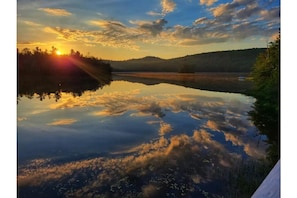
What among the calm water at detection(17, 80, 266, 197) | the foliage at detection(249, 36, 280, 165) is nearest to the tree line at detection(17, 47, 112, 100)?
the calm water at detection(17, 80, 266, 197)

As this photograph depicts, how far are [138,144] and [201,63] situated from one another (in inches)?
22.2

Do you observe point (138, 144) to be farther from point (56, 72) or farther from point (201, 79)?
point (56, 72)

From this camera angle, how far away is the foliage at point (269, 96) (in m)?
1.91

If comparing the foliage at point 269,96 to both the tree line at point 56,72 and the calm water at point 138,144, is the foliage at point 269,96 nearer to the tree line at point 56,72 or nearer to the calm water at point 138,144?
the calm water at point 138,144

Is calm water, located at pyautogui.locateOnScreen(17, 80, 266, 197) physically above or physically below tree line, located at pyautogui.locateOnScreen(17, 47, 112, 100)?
below

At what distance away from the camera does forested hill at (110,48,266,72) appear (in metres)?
1.96

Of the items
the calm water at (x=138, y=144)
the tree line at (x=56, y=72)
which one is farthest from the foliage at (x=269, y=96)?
the tree line at (x=56, y=72)

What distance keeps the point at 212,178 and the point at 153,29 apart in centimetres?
88

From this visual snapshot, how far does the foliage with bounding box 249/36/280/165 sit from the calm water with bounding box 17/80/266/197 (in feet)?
0.15

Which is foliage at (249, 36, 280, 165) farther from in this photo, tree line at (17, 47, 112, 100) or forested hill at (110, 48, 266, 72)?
tree line at (17, 47, 112, 100)

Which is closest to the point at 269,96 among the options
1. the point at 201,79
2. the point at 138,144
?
the point at 201,79

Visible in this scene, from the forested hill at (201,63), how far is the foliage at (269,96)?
5 cm

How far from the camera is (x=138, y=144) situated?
2023mm
